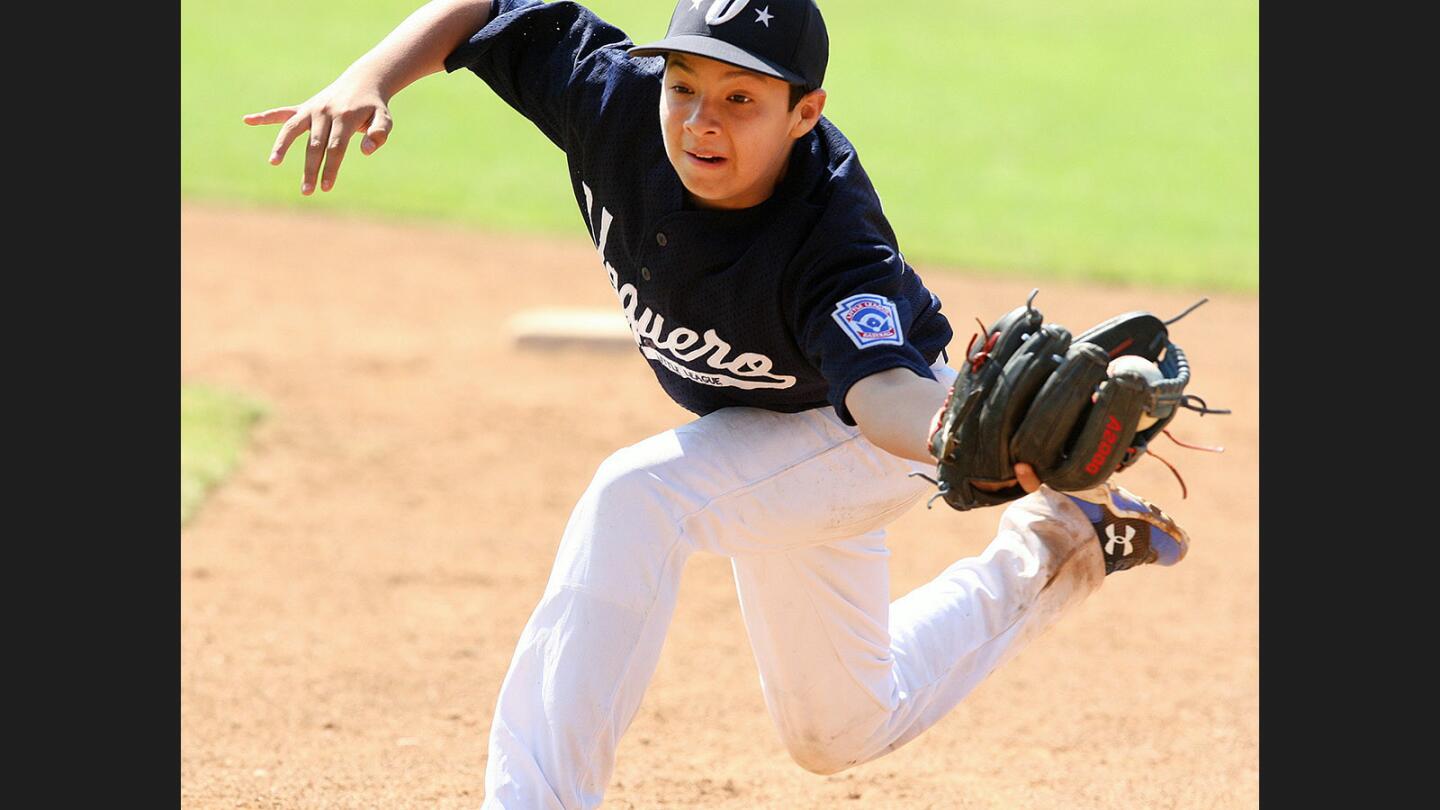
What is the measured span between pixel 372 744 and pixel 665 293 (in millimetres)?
1919

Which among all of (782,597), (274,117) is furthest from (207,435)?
(782,597)

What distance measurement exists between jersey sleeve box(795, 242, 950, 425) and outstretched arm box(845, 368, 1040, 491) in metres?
0.02

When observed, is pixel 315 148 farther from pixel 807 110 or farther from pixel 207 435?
pixel 207 435

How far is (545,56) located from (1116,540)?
170 cm

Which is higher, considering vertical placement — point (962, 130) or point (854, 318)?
point (854, 318)

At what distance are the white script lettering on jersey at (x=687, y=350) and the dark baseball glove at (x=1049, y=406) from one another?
56 centimetres

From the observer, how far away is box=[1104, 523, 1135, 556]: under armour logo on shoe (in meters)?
3.88

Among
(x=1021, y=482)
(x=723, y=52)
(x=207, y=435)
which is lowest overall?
(x=207, y=435)

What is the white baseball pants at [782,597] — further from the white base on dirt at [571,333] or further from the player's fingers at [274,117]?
the white base on dirt at [571,333]

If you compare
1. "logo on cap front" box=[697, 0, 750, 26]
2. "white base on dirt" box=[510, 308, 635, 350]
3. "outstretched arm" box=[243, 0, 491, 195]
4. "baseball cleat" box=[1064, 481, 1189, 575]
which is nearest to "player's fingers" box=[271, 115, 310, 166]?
"outstretched arm" box=[243, 0, 491, 195]

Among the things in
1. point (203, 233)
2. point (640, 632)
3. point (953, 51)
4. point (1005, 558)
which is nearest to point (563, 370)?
point (203, 233)

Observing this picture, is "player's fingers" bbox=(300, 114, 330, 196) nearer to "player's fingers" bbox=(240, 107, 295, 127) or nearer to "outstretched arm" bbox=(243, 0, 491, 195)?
"outstretched arm" bbox=(243, 0, 491, 195)

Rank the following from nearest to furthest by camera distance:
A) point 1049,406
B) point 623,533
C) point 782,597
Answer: point 1049,406 → point 623,533 → point 782,597

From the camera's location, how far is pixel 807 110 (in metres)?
3.24
